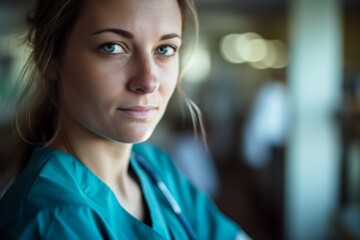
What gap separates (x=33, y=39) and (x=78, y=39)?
142 millimetres

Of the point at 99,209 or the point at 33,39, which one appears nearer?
the point at 99,209

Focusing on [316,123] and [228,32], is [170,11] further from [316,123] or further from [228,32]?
[228,32]

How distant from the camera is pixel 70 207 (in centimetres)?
65

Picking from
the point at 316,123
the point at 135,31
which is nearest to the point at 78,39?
the point at 135,31

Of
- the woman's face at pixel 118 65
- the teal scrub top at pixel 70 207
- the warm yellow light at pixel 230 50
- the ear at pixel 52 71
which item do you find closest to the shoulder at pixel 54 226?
the teal scrub top at pixel 70 207

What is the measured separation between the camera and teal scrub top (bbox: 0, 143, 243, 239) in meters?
0.63

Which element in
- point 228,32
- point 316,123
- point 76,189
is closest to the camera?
point 76,189

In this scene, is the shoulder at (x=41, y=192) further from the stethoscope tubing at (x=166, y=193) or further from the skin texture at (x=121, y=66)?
the stethoscope tubing at (x=166, y=193)

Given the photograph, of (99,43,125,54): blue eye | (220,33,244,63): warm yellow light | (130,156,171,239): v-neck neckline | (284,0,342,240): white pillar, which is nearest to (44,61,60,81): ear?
(99,43,125,54): blue eye

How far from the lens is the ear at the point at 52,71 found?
0.80 m

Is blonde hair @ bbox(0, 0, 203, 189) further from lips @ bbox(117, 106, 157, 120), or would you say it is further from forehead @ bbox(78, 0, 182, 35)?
lips @ bbox(117, 106, 157, 120)

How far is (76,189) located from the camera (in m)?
0.69

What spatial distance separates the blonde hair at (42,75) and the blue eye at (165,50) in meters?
0.10

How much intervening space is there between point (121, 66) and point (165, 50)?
0.30ft
